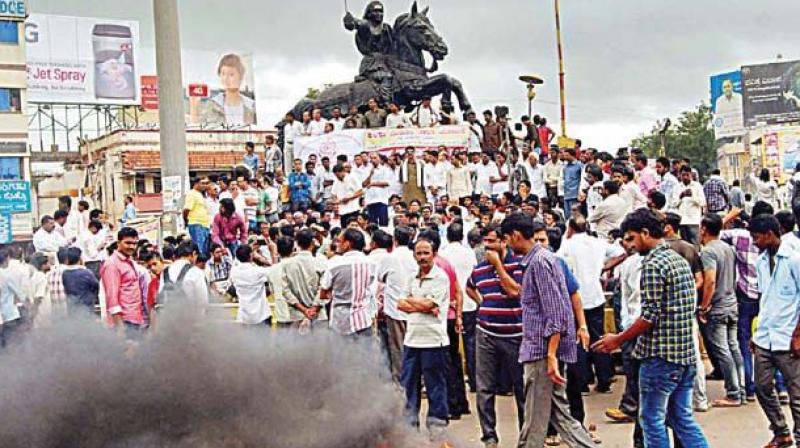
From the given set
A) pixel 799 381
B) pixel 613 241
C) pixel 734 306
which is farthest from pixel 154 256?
pixel 799 381

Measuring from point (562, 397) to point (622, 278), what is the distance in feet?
5.75

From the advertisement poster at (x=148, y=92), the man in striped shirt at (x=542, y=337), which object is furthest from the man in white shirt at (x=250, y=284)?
the advertisement poster at (x=148, y=92)

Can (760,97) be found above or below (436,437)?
above

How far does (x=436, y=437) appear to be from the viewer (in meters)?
3.74

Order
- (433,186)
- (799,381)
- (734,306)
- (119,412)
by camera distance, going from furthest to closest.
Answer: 1. (433,186)
2. (734,306)
3. (799,381)
4. (119,412)

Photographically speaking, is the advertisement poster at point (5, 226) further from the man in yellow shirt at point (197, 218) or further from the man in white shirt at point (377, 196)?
the man in white shirt at point (377, 196)

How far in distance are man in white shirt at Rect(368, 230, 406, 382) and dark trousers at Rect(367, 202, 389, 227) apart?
758 centimetres

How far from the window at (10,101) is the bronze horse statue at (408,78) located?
1046 inches

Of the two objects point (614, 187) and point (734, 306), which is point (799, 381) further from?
point (614, 187)

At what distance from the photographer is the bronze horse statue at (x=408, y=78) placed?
22219 millimetres

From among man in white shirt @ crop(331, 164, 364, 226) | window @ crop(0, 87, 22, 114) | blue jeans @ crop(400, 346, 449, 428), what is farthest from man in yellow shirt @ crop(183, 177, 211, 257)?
window @ crop(0, 87, 22, 114)

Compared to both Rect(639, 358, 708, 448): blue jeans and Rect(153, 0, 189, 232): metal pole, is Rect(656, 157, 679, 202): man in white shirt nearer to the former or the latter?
Rect(153, 0, 189, 232): metal pole

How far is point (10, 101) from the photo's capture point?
4378cm

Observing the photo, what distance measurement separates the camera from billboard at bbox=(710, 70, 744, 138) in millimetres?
53938
